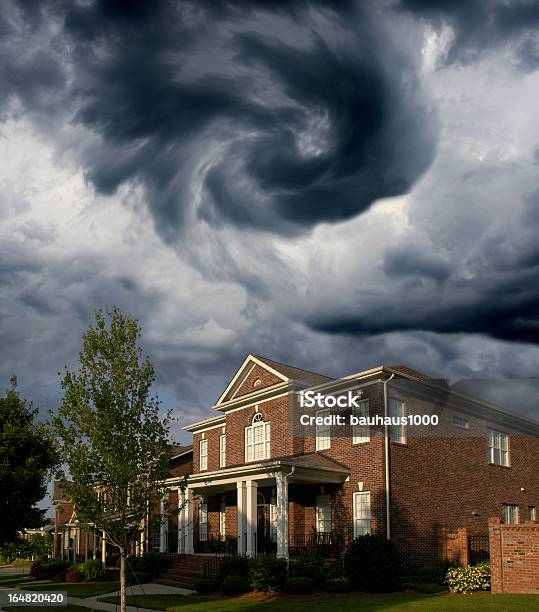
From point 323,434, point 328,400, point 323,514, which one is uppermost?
point 328,400

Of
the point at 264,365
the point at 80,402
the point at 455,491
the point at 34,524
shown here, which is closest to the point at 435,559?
the point at 455,491

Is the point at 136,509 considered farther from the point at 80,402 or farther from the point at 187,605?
the point at 187,605

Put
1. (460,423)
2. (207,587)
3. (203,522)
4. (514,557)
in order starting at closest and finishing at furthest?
(514,557), (207,587), (460,423), (203,522)

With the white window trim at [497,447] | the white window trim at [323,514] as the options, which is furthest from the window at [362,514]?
the white window trim at [497,447]

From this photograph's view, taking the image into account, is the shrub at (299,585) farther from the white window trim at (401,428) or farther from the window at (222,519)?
the window at (222,519)

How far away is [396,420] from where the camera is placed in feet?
92.5

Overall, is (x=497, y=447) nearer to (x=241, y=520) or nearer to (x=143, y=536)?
(x=241, y=520)

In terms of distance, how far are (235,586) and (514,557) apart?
9.11 metres

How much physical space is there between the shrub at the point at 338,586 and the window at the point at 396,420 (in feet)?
19.4

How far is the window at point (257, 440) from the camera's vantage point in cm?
3262

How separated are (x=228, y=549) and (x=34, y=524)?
28.9 feet

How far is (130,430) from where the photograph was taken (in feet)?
54.3

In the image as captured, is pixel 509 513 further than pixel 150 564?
Yes

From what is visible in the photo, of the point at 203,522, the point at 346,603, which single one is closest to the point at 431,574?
the point at 346,603
